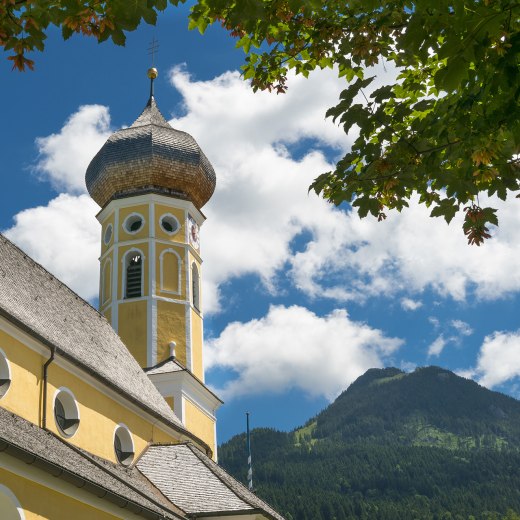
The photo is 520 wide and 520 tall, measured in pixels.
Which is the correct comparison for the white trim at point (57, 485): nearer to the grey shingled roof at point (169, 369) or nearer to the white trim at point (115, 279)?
the grey shingled roof at point (169, 369)

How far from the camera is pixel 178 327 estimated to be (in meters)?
29.0

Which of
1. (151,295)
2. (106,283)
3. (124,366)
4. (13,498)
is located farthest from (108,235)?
(13,498)

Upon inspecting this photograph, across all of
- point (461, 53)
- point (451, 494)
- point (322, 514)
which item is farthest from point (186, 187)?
point (451, 494)

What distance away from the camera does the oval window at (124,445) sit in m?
19.0

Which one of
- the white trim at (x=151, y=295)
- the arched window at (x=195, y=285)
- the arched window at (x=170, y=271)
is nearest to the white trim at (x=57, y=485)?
the white trim at (x=151, y=295)

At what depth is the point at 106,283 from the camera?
3059 cm

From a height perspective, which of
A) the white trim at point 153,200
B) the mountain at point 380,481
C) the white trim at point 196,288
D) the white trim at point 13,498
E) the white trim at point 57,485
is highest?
the mountain at point 380,481

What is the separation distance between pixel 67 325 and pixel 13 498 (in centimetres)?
817

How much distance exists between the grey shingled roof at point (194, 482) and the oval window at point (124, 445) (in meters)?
0.29

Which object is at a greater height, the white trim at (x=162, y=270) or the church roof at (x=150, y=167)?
the church roof at (x=150, y=167)

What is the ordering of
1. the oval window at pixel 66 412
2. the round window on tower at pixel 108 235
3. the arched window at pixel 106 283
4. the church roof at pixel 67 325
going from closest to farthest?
the oval window at pixel 66 412 < the church roof at pixel 67 325 < the arched window at pixel 106 283 < the round window on tower at pixel 108 235

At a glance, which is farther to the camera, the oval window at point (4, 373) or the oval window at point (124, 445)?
the oval window at point (124, 445)

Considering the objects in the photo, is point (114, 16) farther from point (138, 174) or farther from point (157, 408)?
point (138, 174)

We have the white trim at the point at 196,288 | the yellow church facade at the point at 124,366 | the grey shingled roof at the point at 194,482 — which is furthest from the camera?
the white trim at the point at 196,288
